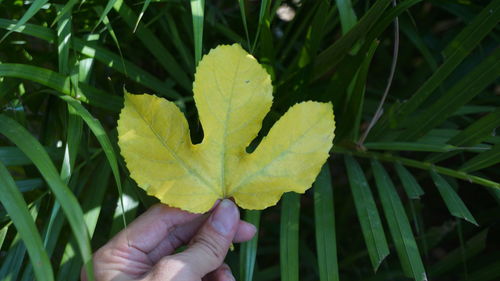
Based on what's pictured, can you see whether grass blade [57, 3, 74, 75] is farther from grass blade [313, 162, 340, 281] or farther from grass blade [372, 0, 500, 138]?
grass blade [372, 0, 500, 138]

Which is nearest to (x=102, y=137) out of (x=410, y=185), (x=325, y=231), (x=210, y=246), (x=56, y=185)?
(x=56, y=185)

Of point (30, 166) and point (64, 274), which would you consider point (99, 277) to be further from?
point (30, 166)

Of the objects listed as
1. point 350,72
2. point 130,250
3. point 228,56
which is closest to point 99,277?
point 130,250

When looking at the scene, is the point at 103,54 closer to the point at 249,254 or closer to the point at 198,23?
the point at 198,23

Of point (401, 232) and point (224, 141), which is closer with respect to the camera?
point (224, 141)

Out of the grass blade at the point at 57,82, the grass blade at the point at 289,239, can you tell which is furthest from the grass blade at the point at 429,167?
the grass blade at the point at 57,82

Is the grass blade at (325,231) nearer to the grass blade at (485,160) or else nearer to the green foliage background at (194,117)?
the green foliage background at (194,117)

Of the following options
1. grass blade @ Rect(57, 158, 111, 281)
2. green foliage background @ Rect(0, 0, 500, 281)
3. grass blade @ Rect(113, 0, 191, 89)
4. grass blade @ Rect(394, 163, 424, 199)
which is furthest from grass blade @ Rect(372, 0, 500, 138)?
grass blade @ Rect(57, 158, 111, 281)
